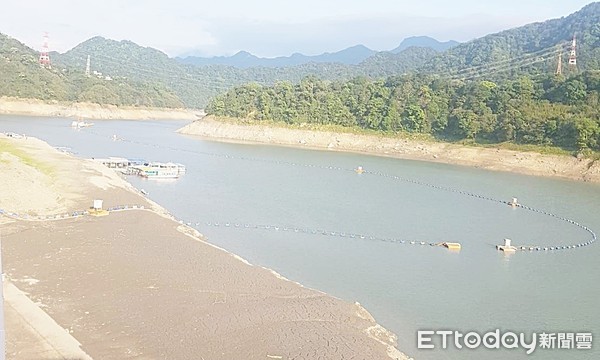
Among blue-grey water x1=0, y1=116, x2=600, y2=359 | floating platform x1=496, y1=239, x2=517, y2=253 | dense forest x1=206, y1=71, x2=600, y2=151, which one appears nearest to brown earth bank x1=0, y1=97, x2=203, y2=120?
dense forest x1=206, y1=71, x2=600, y2=151

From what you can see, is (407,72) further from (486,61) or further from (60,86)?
(60,86)

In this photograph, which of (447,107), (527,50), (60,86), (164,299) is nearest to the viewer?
(164,299)

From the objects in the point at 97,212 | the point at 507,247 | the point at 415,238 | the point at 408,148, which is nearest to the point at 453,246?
the point at 415,238

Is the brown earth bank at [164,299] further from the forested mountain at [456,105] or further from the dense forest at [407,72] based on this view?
the dense forest at [407,72]

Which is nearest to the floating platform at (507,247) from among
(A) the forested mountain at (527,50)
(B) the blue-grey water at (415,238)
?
(B) the blue-grey water at (415,238)

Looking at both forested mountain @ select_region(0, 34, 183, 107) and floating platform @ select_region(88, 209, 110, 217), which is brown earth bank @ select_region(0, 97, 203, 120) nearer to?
forested mountain @ select_region(0, 34, 183, 107)

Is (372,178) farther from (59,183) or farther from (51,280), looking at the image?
(51,280)
